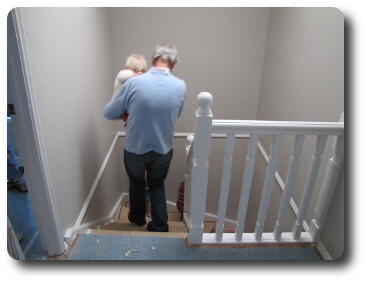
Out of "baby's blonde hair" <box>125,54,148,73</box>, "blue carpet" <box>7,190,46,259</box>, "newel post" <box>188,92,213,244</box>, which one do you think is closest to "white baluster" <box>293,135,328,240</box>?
"newel post" <box>188,92,213,244</box>

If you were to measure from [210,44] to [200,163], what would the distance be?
1702 millimetres

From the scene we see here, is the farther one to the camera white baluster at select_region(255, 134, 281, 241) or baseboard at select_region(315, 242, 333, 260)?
baseboard at select_region(315, 242, 333, 260)

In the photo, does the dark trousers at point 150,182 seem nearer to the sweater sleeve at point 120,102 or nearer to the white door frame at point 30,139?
the sweater sleeve at point 120,102

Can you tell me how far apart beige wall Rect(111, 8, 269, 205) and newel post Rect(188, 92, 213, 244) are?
Answer: 5.46ft

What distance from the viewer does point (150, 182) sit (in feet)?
6.43

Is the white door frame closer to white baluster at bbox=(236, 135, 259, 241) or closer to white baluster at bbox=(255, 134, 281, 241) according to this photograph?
white baluster at bbox=(236, 135, 259, 241)

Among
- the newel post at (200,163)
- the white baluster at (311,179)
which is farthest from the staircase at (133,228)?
the white baluster at (311,179)

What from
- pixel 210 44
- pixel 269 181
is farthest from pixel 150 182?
pixel 210 44

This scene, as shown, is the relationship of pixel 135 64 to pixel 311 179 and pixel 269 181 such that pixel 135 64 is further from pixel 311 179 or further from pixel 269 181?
pixel 311 179

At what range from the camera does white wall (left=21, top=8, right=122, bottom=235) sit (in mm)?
1195

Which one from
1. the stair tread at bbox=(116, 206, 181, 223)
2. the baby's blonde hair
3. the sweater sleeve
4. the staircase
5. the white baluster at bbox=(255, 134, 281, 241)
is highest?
the baby's blonde hair

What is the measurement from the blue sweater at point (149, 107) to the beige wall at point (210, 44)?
1.11 meters

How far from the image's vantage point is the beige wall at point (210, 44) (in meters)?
2.54

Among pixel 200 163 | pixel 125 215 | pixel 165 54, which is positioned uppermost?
pixel 165 54
